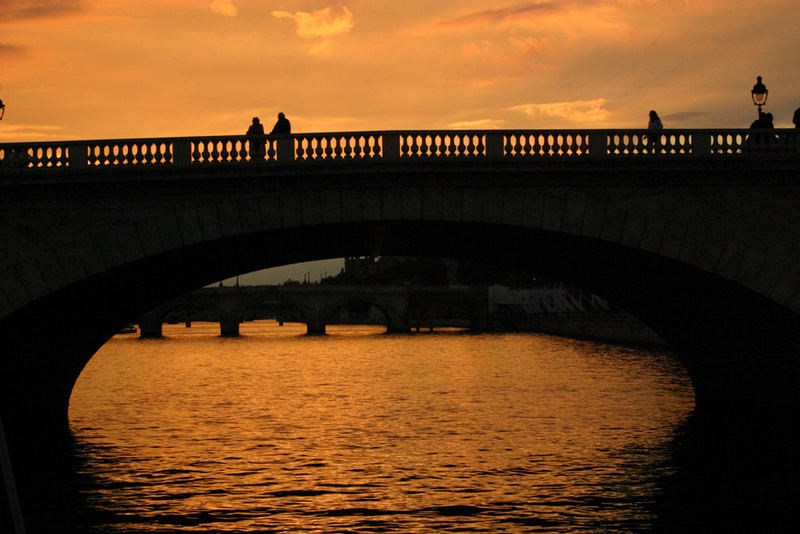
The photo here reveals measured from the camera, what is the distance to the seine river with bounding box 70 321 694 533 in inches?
848

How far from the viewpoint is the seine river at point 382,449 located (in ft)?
70.7

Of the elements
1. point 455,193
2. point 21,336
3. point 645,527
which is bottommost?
point 645,527

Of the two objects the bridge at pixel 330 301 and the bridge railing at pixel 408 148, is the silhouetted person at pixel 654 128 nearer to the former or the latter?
the bridge railing at pixel 408 148

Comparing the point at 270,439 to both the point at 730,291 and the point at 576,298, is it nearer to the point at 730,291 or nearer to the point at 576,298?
the point at 730,291

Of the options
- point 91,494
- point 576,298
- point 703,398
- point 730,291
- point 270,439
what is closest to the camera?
point 91,494

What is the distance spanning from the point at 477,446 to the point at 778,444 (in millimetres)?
7657

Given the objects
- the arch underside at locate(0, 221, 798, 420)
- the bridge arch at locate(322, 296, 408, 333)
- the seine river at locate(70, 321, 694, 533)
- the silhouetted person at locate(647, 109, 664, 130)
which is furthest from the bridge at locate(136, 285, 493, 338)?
the silhouetted person at locate(647, 109, 664, 130)

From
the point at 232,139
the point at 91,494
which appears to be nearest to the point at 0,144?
the point at 232,139

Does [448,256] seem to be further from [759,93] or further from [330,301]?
[330,301]

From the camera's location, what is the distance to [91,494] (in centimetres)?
2394

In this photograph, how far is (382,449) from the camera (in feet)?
95.0

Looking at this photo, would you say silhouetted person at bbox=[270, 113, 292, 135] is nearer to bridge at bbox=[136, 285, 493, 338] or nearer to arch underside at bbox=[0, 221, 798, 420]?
arch underside at bbox=[0, 221, 798, 420]

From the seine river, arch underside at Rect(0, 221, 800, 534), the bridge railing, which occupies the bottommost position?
the seine river

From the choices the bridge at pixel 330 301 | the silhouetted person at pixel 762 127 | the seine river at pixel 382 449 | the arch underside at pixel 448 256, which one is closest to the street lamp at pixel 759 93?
the silhouetted person at pixel 762 127
